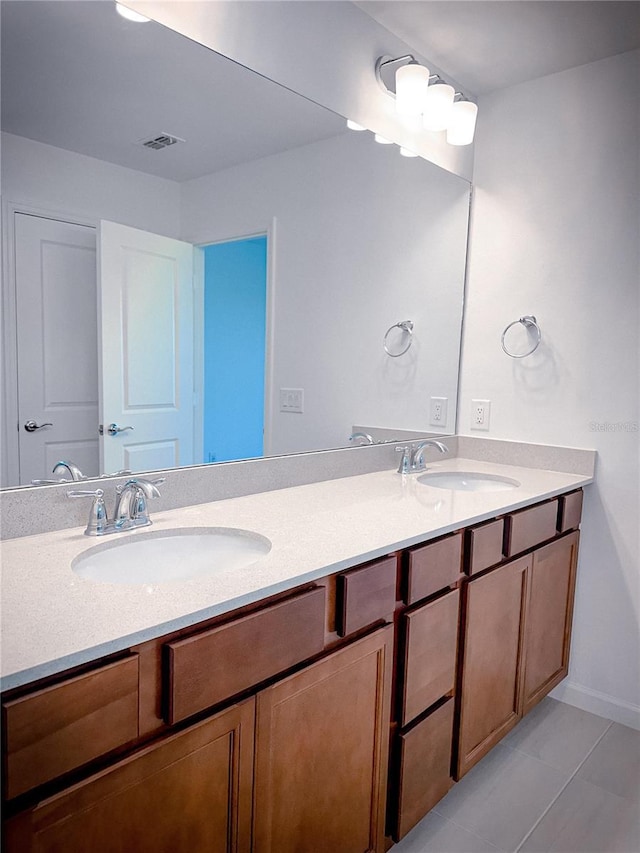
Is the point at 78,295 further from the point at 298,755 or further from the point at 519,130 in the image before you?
the point at 519,130

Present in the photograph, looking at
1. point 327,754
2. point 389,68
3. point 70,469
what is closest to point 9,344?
point 70,469

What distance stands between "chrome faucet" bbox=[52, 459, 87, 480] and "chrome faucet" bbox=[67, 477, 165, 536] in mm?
38

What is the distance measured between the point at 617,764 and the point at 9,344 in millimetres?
2131

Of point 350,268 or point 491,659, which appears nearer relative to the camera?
point 491,659

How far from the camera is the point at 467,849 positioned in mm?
1592

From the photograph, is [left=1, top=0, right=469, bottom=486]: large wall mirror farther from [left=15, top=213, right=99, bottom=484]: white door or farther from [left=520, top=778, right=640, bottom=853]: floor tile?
[left=520, top=778, right=640, bottom=853]: floor tile

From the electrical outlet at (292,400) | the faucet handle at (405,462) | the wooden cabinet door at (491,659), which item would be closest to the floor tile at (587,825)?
the wooden cabinet door at (491,659)

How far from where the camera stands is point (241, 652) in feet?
3.35

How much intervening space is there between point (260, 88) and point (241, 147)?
0.58 feet

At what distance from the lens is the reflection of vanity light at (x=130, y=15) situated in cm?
136

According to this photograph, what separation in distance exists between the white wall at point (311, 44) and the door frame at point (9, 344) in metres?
0.56

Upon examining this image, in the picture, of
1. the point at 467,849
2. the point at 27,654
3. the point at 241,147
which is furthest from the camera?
the point at 241,147

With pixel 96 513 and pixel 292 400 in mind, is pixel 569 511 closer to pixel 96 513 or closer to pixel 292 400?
pixel 292 400

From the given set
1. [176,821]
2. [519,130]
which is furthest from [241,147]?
[176,821]
